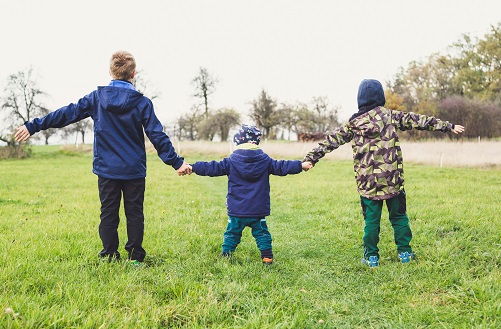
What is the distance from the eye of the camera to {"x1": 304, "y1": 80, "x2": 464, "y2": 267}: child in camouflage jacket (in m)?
4.26

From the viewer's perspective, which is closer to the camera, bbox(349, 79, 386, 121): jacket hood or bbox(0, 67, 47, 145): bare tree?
bbox(349, 79, 386, 121): jacket hood

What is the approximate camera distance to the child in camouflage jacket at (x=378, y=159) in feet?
14.0

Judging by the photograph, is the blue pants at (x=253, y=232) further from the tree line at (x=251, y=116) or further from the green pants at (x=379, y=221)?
the tree line at (x=251, y=116)

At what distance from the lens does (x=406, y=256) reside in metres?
4.37

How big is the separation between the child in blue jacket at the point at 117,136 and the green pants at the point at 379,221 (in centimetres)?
239

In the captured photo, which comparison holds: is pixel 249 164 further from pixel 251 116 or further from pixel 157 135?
pixel 251 116

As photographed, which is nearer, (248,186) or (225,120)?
(248,186)

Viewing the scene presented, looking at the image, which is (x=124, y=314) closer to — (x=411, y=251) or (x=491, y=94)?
(x=411, y=251)

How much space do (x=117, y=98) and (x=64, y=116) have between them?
0.61m

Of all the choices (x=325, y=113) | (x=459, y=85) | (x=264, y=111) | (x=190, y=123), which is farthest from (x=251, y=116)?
(x=459, y=85)

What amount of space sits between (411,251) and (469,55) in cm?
4614

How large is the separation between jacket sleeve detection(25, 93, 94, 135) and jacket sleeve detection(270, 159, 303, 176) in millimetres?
2055

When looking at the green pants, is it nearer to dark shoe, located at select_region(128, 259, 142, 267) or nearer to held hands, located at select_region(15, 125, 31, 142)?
dark shoe, located at select_region(128, 259, 142, 267)

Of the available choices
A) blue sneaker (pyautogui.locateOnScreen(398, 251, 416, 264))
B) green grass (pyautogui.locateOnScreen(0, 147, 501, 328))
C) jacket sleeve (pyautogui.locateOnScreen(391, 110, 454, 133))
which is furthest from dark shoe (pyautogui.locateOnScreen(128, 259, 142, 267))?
jacket sleeve (pyautogui.locateOnScreen(391, 110, 454, 133))
